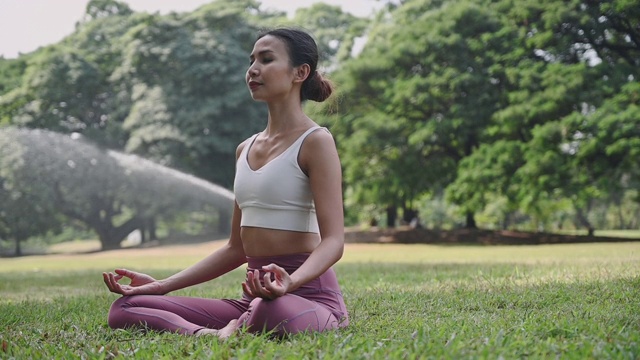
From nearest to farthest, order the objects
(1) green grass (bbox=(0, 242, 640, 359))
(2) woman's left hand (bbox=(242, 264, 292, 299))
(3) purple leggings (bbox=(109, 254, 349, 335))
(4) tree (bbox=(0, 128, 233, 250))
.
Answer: (1) green grass (bbox=(0, 242, 640, 359))
(2) woman's left hand (bbox=(242, 264, 292, 299))
(3) purple leggings (bbox=(109, 254, 349, 335))
(4) tree (bbox=(0, 128, 233, 250))

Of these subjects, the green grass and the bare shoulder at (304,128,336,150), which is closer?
the green grass

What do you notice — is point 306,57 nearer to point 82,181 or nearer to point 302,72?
point 302,72

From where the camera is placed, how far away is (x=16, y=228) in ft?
103

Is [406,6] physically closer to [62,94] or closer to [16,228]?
[62,94]

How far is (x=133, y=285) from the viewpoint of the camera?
12.5ft

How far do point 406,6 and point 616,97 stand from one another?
1119 cm

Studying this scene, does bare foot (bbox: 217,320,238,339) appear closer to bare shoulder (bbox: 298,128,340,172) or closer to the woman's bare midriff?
the woman's bare midriff

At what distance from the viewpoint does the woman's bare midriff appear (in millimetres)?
3439

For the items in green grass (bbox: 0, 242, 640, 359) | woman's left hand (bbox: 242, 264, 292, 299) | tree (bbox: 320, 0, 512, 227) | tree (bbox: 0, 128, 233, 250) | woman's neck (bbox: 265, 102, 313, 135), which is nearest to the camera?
green grass (bbox: 0, 242, 640, 359)

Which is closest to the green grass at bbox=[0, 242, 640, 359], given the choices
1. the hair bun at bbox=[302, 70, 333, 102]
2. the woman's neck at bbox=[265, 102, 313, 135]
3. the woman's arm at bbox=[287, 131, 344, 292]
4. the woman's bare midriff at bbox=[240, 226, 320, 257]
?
the woman's arm at bbox=[287, 131, 344, 292]

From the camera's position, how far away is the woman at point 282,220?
127 inches

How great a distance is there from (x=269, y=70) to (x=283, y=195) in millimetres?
607

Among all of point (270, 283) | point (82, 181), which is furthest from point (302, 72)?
point (82, 181)

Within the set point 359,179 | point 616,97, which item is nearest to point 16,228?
point 359,179
